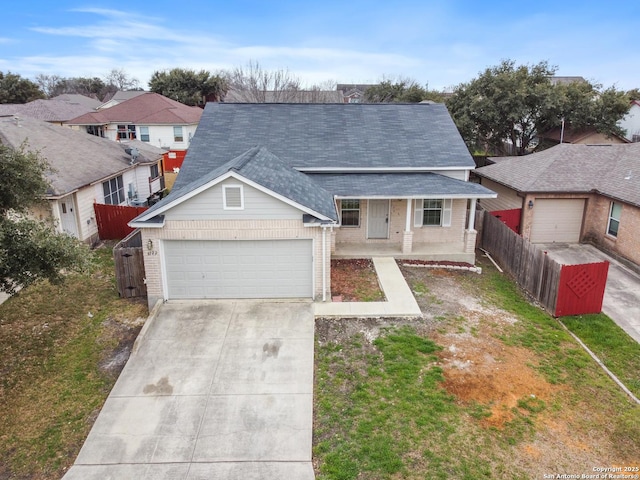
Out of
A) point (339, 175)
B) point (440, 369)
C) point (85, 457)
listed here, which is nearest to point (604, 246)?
point (339, 175)

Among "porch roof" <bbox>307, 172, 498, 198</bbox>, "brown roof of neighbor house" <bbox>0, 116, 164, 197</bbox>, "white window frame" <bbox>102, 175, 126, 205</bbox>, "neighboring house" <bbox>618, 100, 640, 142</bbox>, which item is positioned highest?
"neighboring house" <bbox>618, 100, 640, 142</bbox>

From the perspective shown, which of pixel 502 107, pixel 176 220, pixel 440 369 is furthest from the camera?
pixel 502 107

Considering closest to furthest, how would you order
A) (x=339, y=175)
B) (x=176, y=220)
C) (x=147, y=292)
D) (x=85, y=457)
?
(x=85, y=457) → (x=176, y=220) → (x=147, y=292) → (x=339, y=175)

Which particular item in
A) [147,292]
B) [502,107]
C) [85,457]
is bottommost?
[85,457]

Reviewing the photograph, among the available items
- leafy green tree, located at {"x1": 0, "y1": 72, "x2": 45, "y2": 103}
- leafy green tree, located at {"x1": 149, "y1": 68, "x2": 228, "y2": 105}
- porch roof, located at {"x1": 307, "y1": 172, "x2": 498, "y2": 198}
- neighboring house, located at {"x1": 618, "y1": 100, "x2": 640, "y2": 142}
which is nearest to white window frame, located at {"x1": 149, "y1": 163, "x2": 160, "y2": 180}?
porch roof, located at {"x1": 307, "y1": 172, "x2": 498, "y2": 198}

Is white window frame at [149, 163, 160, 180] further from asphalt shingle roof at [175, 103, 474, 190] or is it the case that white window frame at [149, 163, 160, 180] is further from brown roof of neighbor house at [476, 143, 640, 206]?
brown roof of neighbor house at [476, 143, 640, 206]

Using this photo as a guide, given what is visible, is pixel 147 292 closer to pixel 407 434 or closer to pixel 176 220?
pixel 176 220
